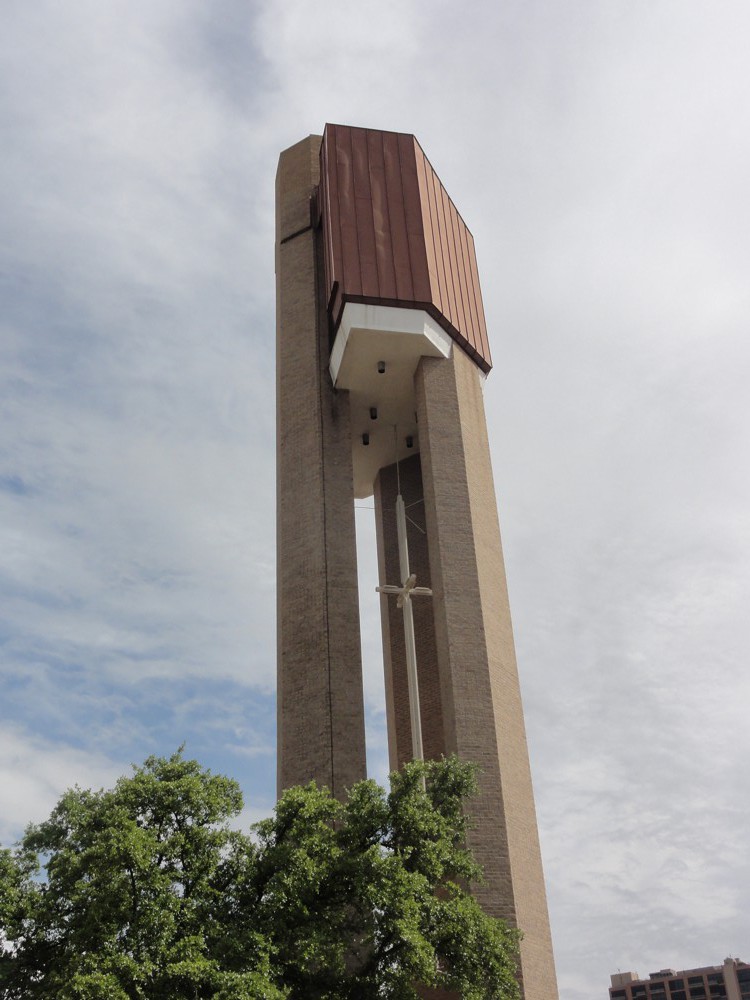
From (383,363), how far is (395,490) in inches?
212

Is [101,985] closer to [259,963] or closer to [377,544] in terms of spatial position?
[259,963]

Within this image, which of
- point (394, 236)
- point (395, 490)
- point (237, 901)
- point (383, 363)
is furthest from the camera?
point (395, 490)

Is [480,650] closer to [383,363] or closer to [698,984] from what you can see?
[383,363]

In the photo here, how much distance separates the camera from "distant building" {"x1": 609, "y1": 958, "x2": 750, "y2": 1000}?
106 m

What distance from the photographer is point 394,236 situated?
27.2 metres

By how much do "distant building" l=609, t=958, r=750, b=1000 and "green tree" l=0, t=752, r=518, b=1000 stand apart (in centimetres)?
10458

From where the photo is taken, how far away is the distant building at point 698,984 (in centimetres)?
10606

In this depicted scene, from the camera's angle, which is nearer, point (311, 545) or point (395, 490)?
point (311, 545)

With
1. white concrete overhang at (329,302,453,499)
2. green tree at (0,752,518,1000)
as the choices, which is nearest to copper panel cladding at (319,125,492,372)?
white concrete overhang at (329,302,453,499)

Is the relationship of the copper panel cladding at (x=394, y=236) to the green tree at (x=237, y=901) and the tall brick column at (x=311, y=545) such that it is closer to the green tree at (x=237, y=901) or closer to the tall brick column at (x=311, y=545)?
the tall brick column at (x=311, y=545)

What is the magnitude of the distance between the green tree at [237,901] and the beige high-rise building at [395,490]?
3361mm

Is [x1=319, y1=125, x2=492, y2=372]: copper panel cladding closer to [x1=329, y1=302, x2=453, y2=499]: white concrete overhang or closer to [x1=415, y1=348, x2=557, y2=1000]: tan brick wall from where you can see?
[x1=329, y1=302, x2=453, y2=499]: white concrete overhang

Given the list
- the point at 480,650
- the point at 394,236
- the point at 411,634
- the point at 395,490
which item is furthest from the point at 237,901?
the point at 394,236

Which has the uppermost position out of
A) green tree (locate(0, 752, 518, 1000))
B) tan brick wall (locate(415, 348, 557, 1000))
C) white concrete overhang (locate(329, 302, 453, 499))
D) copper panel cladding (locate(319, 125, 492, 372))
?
copper panel cladding (locate(319, 125, 492, 372))
